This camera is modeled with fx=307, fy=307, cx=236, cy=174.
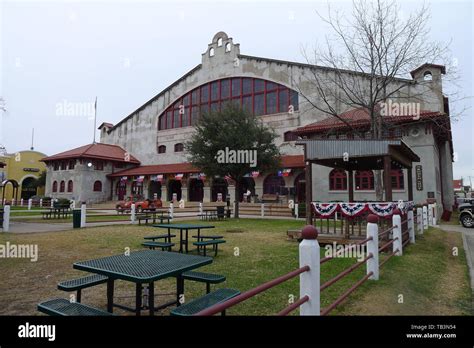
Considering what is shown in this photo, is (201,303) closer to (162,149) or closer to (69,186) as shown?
(162,149)

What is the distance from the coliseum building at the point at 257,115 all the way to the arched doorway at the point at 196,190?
123 millimetres

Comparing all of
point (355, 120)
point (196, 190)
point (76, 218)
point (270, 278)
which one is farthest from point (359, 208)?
point (196, 190)

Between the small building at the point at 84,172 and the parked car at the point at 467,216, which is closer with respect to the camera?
the parked car at the point at 467,216

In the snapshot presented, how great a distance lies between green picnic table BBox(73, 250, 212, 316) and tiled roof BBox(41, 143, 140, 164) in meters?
36.7

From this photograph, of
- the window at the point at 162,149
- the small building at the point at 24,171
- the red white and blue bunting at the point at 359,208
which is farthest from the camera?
the small building at the point at 24,171

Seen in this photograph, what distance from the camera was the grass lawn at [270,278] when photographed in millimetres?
4887

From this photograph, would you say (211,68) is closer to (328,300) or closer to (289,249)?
(289,249)

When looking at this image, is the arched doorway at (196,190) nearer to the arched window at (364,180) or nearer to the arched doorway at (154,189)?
the arched doorway at (154,189)

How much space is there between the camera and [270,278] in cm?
639

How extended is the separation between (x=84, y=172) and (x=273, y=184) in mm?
23381

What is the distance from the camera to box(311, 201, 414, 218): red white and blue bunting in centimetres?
973

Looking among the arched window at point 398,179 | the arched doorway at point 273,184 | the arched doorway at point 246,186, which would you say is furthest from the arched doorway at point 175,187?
the arched window at point 398,179
